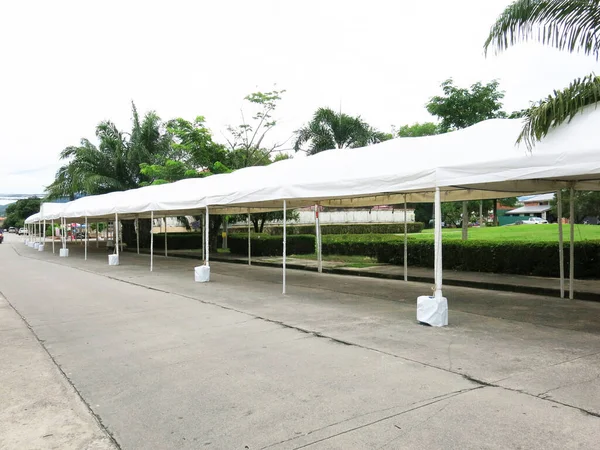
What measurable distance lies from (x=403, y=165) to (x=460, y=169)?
3.80 feet

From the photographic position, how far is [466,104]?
1783 centimetres

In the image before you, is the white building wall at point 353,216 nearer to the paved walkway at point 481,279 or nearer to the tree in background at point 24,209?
the paved walkway at point 481,279

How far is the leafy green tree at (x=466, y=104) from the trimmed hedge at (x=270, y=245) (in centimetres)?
869

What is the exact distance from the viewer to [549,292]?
10453 mm

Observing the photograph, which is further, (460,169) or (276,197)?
(276,197)

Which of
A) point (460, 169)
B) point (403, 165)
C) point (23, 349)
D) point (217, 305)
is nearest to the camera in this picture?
point (23, 349)

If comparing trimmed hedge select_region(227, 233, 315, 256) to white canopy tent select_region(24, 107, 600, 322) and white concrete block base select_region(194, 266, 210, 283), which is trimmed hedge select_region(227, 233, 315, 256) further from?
white canopy tent select_region(24, 107, 600, 322)

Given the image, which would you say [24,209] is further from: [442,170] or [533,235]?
[442,170]

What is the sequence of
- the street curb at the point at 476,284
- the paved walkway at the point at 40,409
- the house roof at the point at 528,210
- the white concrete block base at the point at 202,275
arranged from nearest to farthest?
1. the paved walkway at the point at 40,409
2. the street curb at the point at 476,284
3. the white concrete block base at the point at 202,275
4. the house roof at the point at 528,210

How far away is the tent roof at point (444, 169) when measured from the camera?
249 inches

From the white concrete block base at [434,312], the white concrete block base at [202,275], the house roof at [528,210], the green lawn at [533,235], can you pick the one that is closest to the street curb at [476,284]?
the green lawn at [533,235]

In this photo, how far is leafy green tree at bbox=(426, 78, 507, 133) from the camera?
17.8 metres

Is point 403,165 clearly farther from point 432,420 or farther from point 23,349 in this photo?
point 23,349

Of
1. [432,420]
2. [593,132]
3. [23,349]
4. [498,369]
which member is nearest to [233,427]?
[432,420]
